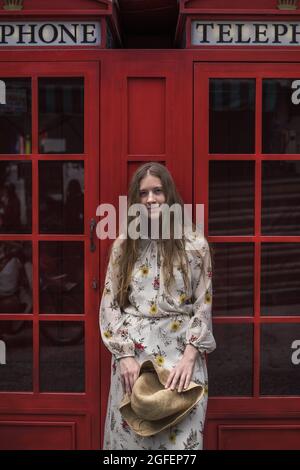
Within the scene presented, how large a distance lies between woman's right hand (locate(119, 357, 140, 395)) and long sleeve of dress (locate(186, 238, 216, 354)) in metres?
0.26

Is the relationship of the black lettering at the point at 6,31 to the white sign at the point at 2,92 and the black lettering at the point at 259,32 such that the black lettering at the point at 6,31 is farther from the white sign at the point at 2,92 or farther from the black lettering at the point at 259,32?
the black lettering at the point at 259,32

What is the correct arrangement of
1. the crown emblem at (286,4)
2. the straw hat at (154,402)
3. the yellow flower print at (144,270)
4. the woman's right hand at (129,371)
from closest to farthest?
the straw hat at (154,402) → the woman's right hand at (129,371) → the yellow flower print at (144,270) → the crown emblem at (286,4)

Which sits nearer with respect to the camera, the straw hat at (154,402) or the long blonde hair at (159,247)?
the straw hat at (154,402)

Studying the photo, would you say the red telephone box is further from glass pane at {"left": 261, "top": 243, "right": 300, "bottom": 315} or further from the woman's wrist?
the woman's wrist

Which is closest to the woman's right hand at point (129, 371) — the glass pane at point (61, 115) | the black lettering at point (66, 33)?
the glass pane at point (61, 115)

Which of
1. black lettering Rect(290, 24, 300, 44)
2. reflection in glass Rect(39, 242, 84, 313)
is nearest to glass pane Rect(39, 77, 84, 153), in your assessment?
reflection in glass Rect(39, 242, 84, 313)

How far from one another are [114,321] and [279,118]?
155 centimetres

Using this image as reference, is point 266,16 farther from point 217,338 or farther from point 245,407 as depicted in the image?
point 245,407

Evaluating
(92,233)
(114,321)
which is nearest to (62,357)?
(92,233)

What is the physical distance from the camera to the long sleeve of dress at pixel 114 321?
3.07 m

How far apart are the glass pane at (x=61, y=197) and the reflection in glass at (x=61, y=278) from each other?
108 mm

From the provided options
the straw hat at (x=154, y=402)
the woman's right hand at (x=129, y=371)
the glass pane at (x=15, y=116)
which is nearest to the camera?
the straw hat at (x=154, y=402)
